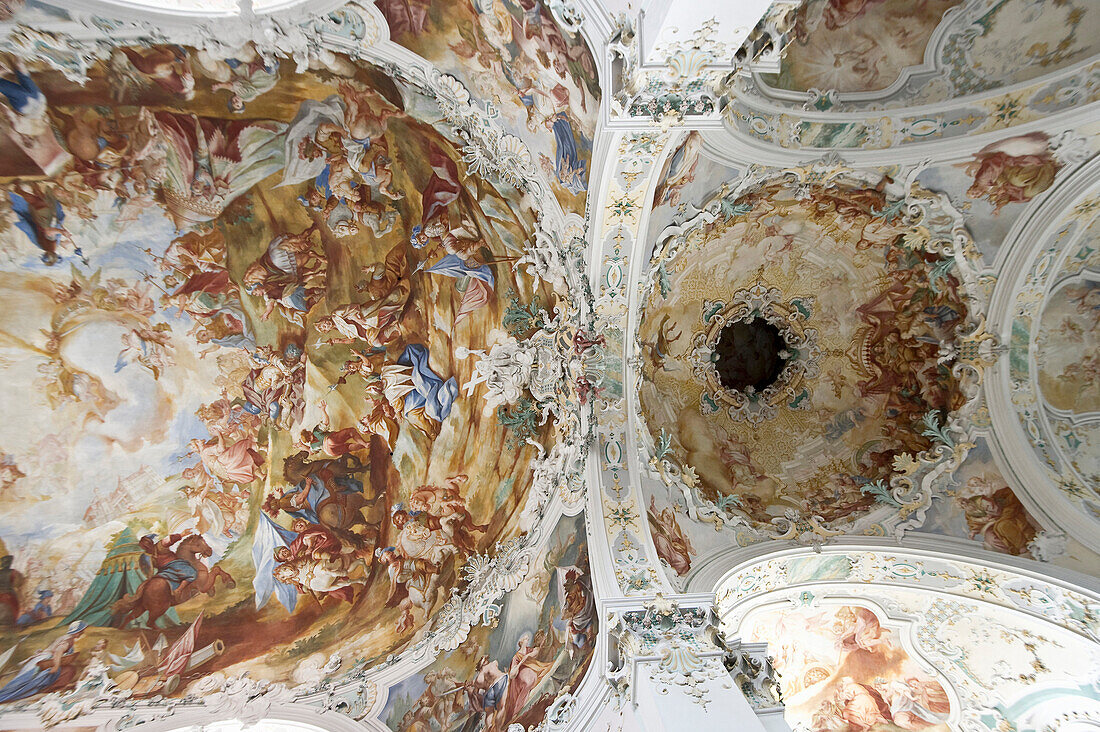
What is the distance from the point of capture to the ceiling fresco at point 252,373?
7.36 meters

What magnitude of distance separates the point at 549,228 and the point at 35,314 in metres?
7.31

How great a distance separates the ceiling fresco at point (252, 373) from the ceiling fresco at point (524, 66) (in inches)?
27.2

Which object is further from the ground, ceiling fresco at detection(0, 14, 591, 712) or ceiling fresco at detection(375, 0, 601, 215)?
ceiling fresco at detection(375, 0, 601, 215)

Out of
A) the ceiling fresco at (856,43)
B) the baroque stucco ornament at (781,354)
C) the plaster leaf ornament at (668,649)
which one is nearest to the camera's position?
the plaster leaf ornament at (668,649)

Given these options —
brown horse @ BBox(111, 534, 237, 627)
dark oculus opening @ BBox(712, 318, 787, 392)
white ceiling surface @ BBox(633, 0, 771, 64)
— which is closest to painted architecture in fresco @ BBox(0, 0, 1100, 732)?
brown horse @ BBox(111, 534, 237, 627)

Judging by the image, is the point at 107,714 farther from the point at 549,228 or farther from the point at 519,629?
the point at 549,228

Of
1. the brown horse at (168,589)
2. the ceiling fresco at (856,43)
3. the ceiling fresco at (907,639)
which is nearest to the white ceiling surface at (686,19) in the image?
the ceiling fresco at (856,43)

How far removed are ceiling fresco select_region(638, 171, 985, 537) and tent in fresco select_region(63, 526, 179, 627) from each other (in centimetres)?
748

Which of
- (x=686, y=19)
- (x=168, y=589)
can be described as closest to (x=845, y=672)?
(x=686, y=19)

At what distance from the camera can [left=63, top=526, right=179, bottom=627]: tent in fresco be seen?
735 cm

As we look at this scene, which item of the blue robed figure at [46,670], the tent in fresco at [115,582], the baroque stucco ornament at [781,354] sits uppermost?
the baroque stucco ornament at [781,354]

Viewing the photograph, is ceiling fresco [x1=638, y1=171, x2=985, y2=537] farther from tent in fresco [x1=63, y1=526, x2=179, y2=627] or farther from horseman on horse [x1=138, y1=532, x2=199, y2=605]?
tent in fresco [x1=63, y1=526, x2=179, y2=627]

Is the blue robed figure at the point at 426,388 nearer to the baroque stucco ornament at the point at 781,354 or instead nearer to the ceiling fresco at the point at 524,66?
the ceiling fresco at the point at 524,66

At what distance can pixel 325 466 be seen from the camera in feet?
27.0
